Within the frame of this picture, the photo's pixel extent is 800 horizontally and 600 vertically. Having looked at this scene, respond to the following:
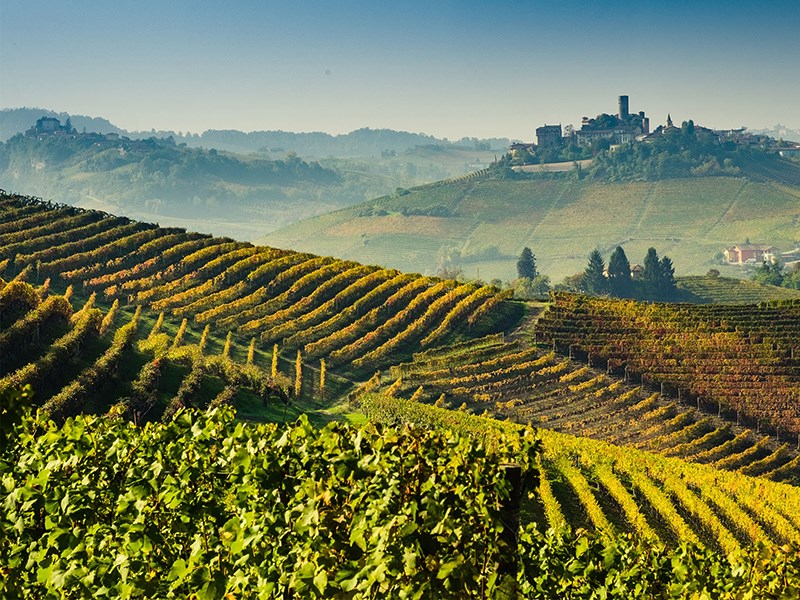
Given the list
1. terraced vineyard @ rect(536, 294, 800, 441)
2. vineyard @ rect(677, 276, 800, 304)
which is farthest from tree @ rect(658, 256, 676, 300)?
terraced vineyard @ rect(536, 294, 800, 441)

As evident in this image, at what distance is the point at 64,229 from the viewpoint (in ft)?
236

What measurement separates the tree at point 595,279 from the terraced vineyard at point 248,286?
119437 millimetres

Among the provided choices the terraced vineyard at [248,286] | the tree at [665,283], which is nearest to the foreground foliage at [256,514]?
the terraced vineyard at [248,286]

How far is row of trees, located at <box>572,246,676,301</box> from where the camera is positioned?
188500 millimetres

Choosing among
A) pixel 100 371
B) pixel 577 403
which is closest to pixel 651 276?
pixel 577 403

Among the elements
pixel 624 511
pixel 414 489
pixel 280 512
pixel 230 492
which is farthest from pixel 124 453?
pixel 624 511

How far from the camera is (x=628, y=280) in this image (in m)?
193

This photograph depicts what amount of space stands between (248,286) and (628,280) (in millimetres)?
133870

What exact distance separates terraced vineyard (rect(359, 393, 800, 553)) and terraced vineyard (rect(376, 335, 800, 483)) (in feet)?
21.8

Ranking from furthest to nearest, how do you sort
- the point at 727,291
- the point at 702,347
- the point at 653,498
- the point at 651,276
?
1. the point at 651,276
2. the point at 727,291
3. the point at 702,347
4. the point at 653,498

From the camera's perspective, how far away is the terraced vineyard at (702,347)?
6347 cm

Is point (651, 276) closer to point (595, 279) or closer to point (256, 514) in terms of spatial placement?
point (595, 279)

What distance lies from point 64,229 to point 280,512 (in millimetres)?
66095

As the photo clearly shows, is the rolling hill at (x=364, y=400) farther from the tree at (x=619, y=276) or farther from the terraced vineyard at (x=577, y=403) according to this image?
the tree at (x=619, y=276)
